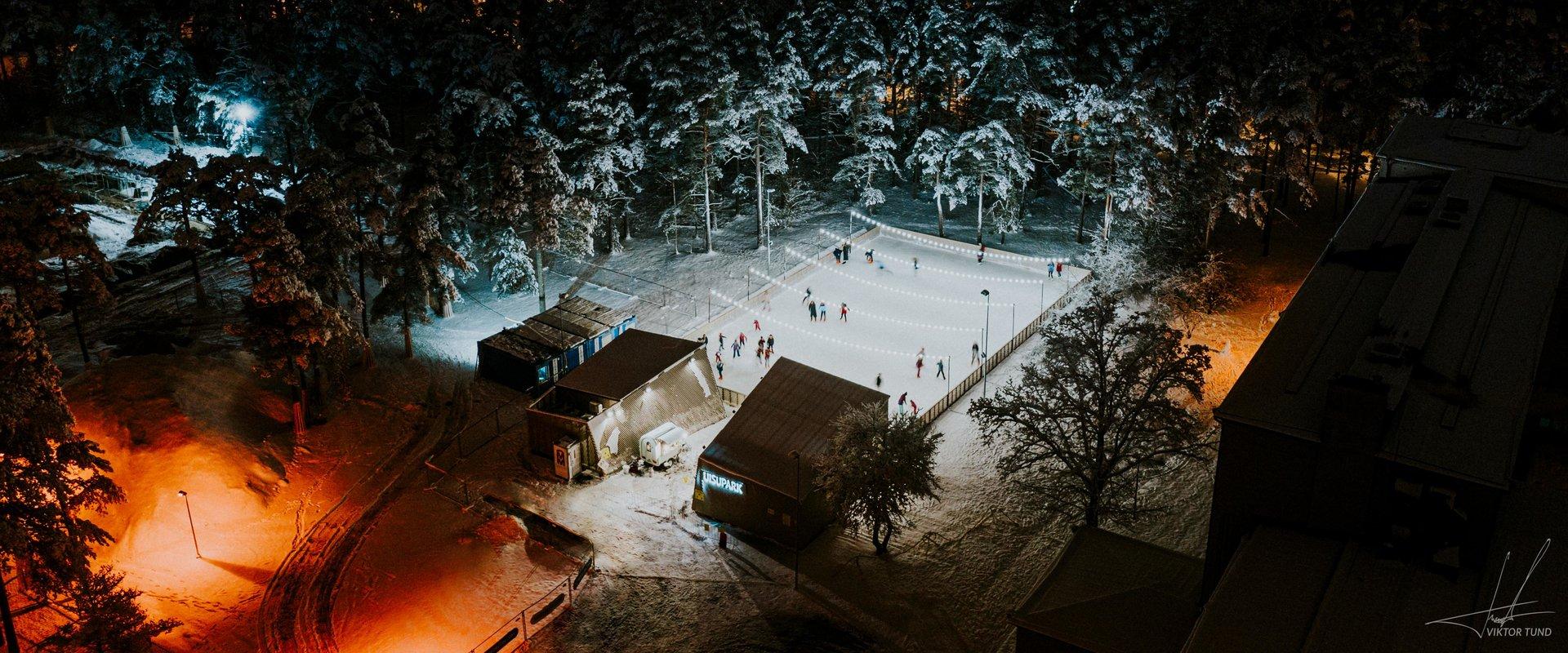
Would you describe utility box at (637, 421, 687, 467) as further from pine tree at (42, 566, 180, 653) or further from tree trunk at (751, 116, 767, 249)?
tree trunk at (751, 116, 767, 249)

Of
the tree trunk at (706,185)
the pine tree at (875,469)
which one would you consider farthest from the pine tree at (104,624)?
the tree trunk at (706,185)

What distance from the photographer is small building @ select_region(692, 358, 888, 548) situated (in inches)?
1117

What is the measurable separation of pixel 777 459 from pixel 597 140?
2221cm

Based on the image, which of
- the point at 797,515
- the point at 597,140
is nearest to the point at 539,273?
the point at 597,140

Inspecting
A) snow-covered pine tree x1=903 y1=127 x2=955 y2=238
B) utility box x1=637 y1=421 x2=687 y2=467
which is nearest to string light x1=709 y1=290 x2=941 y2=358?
utility box x1=637 y1=421 x2=687 y2=467

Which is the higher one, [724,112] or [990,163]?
[724,112]

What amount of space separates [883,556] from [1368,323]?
1332 centimetres

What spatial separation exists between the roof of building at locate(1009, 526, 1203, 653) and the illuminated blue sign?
407 inches

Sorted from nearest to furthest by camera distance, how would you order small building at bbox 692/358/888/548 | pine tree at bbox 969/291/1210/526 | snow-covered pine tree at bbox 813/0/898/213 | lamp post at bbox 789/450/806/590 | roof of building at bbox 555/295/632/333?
1. pine tree at bbox 969/291/1210/526
2. lamp post at bbox 789/450/806/590
3. small building at bbox 692/358/888/548
4. roof of building at bbox 555/295/632/333
5. snow-covered pine tree at bbox 813/0/898/213

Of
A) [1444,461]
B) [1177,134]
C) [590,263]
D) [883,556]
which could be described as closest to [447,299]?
[590,263]

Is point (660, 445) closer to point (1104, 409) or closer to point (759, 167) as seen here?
point (1104, 409)

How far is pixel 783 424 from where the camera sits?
3020 cm

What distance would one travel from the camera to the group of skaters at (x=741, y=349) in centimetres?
3959

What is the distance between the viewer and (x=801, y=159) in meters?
60.3
